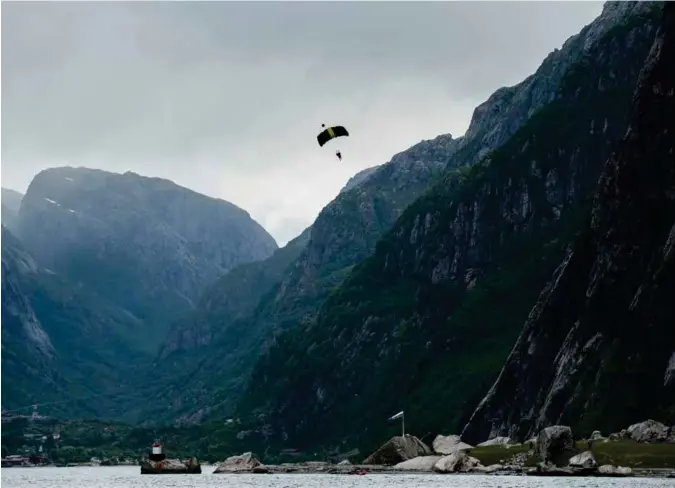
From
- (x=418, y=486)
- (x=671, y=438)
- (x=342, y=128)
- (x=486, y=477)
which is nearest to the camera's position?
(x=342, y=128)

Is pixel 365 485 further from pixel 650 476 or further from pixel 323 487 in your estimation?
pixel 650 476

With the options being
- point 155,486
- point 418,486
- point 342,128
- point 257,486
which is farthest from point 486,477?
point 342,128

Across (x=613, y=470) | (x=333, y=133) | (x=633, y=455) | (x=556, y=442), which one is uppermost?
(x=333, y=133)

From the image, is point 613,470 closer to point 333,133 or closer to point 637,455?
point 637,455

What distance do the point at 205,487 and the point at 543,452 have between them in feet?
206

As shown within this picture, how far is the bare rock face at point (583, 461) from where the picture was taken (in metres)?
178

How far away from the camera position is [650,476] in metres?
160

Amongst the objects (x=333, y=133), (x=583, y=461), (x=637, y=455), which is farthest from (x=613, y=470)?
(x=333, y=133)

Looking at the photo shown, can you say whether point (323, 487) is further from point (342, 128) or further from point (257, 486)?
point (342, 128)

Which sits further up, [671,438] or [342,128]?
[342,128]

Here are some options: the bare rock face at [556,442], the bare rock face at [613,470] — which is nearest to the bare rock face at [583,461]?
the bare rock face at [613,470]

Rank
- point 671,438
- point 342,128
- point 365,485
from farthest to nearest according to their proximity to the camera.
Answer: point 671,438 → point 365,485 → point 342,128

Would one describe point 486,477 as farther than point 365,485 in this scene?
Yes

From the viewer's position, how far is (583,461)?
179m
